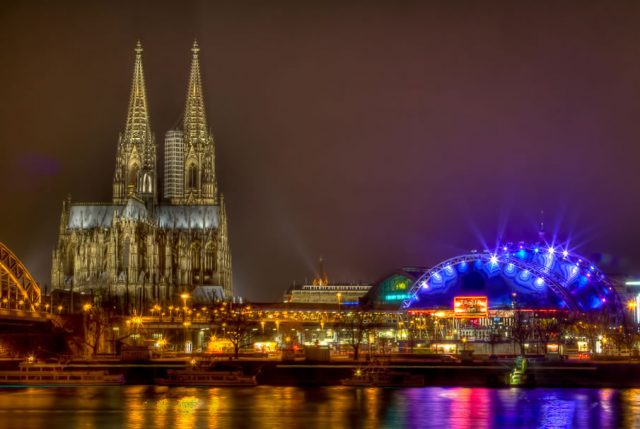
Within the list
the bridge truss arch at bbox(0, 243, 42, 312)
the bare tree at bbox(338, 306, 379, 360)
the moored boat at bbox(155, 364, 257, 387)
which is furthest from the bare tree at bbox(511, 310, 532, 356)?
the bridge truss arch at bbox(0, 243, 42, 312)

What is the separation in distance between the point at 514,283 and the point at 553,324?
1519cm

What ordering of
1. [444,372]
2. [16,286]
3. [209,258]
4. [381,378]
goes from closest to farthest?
[381,378] < [444,372] < [16,286] < [209,258]

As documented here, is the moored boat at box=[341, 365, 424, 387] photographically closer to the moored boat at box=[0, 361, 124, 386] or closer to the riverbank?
the riverbank

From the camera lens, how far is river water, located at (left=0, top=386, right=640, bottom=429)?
75375 millimetres

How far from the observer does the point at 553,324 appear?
481 ft

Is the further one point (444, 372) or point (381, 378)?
point (444, 372)

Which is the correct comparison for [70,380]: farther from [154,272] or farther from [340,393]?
[154,272]

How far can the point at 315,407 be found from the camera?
275 feet

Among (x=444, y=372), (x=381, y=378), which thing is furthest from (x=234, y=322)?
(x=381, y=378)

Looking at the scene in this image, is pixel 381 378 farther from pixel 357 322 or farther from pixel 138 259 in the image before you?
pixel 138 259

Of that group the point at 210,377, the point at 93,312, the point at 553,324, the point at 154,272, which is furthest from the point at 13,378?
the point at 154,272

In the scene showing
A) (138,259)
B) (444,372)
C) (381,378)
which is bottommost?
(381,378)

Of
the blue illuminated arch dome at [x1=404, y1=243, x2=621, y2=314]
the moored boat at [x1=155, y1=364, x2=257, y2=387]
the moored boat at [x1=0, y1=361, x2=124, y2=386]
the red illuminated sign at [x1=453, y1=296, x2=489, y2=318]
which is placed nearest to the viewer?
the moored boat at [x1=155, y1=364, x2=257, y2=387]

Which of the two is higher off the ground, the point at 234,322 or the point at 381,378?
the point at 234,322
